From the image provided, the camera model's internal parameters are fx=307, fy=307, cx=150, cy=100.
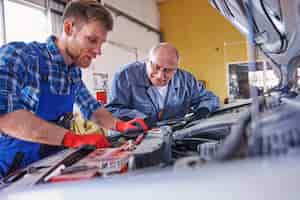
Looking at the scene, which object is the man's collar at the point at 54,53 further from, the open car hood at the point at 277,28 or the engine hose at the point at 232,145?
the engine hose at the point at 232,145

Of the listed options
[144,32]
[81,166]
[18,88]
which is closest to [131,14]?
[144,32]

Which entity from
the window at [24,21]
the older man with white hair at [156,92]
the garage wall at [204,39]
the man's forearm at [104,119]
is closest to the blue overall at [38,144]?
the man's forearm at [104,119]

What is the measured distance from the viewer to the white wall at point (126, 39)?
503 centimetres

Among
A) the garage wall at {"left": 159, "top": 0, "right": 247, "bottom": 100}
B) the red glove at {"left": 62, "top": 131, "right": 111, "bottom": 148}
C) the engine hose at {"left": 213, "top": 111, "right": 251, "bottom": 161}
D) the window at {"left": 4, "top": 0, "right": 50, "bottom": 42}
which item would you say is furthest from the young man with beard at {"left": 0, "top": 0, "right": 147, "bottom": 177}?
the garage wall at {"left": 159, "top": 0, "right": 247, "bottom": 100}

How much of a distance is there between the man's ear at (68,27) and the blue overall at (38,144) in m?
0.16

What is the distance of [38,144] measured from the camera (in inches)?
48.6

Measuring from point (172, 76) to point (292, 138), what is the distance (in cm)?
164

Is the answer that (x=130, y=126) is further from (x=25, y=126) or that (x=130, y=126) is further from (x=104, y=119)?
(x=25, y=126)

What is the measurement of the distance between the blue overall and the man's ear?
0.16 metres

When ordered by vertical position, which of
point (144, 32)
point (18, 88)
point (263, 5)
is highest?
point (144, 32)

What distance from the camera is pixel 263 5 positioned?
95 centimetres

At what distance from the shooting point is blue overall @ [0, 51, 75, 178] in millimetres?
1158

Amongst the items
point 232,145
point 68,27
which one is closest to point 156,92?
point 68,27

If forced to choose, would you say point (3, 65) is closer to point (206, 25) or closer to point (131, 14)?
point (131, 14)
